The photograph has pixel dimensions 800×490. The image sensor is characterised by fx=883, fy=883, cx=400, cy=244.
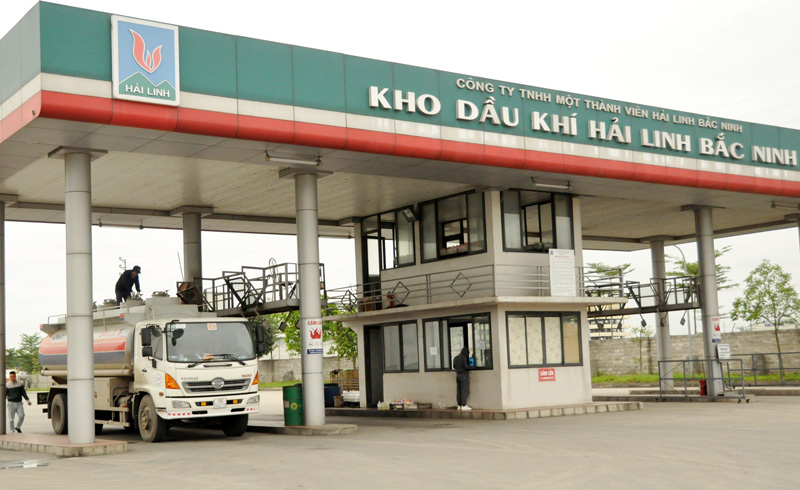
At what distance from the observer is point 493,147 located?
21734 millimetres

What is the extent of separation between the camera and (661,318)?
114ft

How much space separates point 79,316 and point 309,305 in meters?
5.38

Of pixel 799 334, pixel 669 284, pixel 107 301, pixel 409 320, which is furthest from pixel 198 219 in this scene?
pixel 799 334

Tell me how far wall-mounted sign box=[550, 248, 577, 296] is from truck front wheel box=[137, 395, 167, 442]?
1135 centimetres

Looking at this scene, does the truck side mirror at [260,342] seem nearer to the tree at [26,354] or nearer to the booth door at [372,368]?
the booth door at [372,368]

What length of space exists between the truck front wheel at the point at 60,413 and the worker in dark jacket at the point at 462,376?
34.2 ft

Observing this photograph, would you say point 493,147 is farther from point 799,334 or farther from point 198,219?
point 799,334

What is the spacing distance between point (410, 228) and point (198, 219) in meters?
6.92

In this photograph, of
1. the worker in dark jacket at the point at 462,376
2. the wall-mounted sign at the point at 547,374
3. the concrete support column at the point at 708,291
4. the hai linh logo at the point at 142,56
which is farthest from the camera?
the concrete support column at the point at 708,291

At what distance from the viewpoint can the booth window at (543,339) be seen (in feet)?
81.7

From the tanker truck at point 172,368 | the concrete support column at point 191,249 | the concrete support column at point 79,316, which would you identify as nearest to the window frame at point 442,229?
the concrete support column at point 191,249

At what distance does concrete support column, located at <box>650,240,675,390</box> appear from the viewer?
106ft

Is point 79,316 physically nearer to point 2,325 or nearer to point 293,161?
point 293,161

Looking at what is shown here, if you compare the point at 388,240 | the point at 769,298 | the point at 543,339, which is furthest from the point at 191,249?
the point at 769,298
